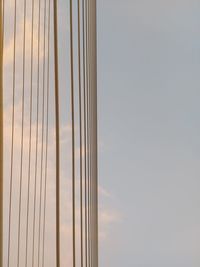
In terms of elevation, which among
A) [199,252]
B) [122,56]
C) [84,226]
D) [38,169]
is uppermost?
[122,56]

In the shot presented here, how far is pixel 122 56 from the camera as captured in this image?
33469 mm

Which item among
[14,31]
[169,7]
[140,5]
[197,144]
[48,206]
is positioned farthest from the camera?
[197,144]

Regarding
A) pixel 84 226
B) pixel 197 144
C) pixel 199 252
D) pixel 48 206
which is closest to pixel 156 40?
pixel 197 144

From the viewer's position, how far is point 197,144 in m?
38.6

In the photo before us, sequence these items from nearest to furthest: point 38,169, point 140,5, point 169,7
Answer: point 38,169, point 140,5, point 169,7

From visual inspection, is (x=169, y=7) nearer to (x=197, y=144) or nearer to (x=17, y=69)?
(x=197, y=144)

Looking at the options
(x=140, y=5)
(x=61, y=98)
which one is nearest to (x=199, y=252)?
(x=140, y=5)

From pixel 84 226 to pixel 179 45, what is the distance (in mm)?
18145

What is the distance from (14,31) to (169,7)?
23241 millimetres

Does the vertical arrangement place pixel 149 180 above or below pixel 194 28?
below

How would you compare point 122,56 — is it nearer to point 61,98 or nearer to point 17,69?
point 61,98

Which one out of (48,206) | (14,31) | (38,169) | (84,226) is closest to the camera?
(14,31)

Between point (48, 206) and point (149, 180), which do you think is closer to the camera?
point (48, 206)

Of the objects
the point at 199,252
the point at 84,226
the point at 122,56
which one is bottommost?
the point at 199,252
